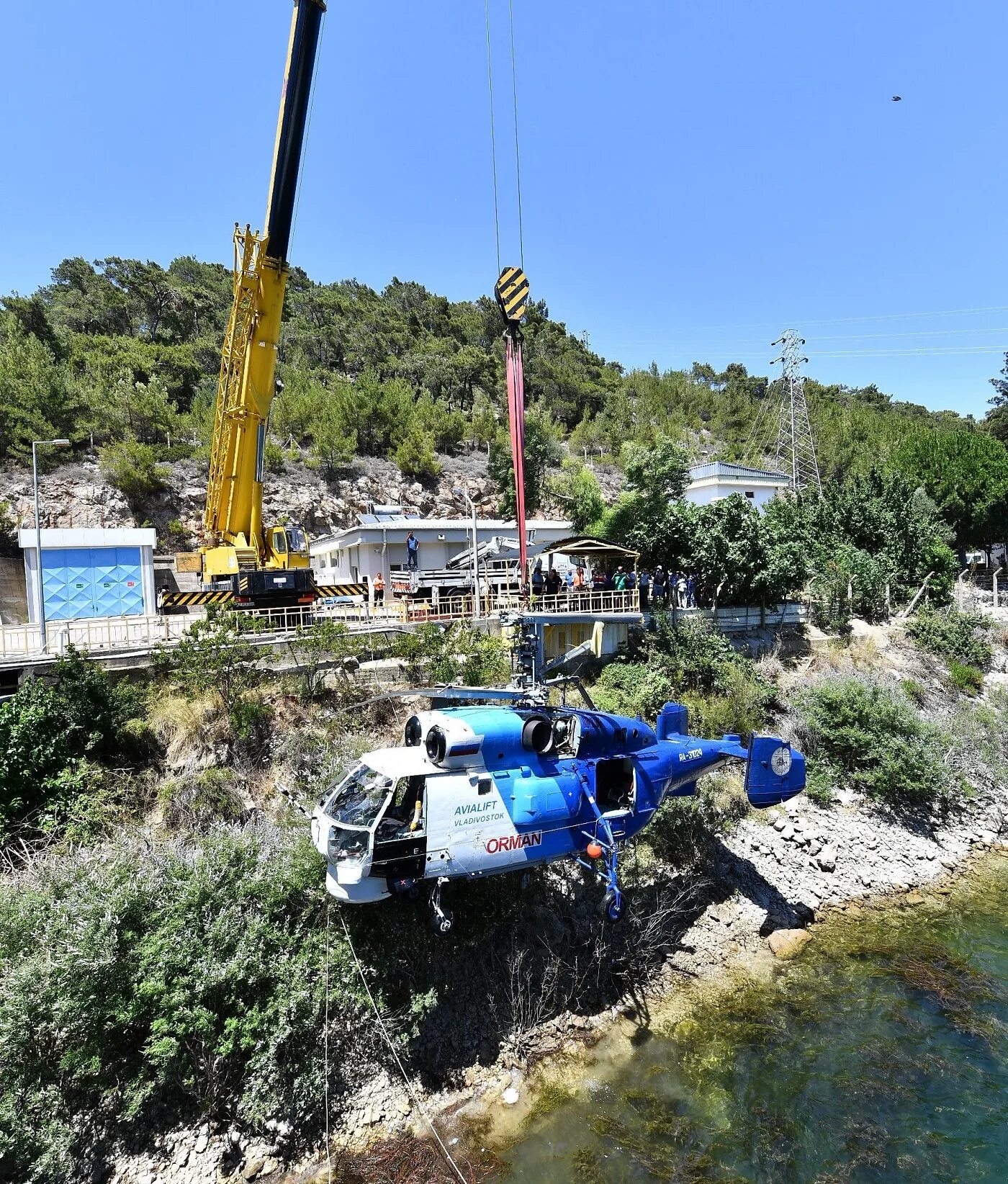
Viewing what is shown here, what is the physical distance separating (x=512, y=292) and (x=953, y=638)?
2338 centimetres

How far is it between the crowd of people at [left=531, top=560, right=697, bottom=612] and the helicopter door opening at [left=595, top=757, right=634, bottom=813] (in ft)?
30.3

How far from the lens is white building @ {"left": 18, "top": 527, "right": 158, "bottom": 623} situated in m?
A: 19.4

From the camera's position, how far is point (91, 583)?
65.4 feet

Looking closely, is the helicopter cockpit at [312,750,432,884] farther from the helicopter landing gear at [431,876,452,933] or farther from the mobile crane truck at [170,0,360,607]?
the mobile crane truck at [170,0,360,607]

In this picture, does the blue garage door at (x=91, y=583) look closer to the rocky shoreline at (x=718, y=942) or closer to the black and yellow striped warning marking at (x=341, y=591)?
the black and yellow striped warning marking at (x=341, y=591)

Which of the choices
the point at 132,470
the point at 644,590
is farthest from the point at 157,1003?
the point at 132,470

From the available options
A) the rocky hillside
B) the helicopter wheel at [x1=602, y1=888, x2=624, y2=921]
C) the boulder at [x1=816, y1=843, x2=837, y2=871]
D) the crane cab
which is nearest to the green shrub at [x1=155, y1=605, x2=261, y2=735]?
the crane cab

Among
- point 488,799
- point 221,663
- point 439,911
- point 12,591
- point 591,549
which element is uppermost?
point 591,549

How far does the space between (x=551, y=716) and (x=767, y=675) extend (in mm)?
14291

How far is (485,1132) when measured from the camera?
28.2ft

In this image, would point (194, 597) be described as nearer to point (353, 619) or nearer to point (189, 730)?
point (353, 619)

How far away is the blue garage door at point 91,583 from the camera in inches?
766

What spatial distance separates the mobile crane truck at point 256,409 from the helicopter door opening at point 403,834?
30.4 ft

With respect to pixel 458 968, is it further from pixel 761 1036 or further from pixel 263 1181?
pixel 761 1036
